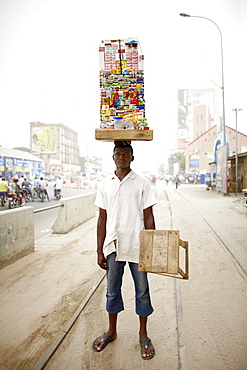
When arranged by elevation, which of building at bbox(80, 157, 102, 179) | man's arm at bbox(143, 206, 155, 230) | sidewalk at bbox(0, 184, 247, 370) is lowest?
sidewalk at bbox(0, 184, 247, 370)

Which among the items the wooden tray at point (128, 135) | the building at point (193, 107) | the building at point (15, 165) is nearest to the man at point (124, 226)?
the wooden tray at point (128, 135)

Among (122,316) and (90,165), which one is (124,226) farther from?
(90,165)

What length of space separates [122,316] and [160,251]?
1331mm

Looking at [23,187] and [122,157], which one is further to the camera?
[23,187]

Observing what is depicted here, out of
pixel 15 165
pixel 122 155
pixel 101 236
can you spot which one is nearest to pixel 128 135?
pixel 122 155

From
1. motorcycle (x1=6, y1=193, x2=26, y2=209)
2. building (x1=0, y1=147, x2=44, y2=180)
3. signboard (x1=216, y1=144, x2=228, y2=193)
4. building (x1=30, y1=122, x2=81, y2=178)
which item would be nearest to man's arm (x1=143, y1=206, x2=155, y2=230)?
motorcycle (x1=6, y1=193, x2=26, y2=209)

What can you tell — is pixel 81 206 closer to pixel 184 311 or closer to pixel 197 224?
pixel 197 224

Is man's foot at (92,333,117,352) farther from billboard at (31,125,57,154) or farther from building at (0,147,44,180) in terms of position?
billboard at (31,125,57,154)

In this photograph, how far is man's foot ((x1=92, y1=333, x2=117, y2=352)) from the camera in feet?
7.91

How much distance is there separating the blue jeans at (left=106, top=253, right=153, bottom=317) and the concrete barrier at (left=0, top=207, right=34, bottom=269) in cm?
267

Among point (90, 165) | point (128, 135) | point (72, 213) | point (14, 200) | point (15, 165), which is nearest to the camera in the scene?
point (128, 135)

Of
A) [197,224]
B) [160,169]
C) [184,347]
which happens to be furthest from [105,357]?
[160,169]

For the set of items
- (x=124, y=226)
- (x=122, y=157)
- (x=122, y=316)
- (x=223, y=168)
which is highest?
(x=223, y=168)

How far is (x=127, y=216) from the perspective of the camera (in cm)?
232
